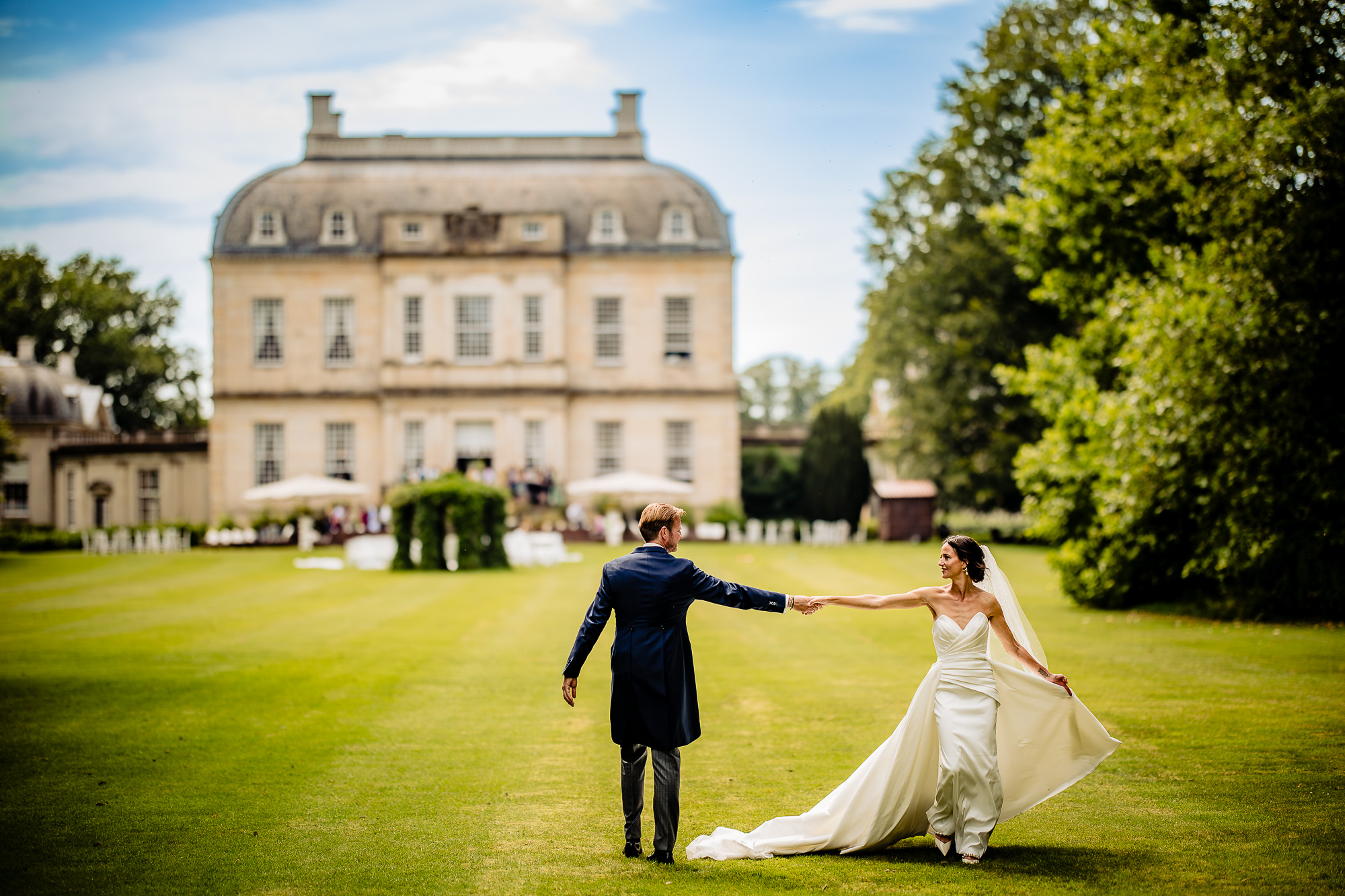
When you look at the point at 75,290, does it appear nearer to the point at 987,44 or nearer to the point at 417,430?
the point at 417,430

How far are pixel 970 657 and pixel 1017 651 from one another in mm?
401

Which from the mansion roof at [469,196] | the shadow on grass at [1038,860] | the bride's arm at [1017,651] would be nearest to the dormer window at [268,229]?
the mansion roof at [469,196]

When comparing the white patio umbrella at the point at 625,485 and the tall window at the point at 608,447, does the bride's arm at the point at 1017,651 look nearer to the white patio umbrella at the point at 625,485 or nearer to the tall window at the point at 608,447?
the white patio umbrella at the point at 625,485

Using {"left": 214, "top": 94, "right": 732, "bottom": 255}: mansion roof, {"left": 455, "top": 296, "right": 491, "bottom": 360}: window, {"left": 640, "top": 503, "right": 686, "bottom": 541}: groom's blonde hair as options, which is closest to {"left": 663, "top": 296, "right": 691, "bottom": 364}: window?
{"left": 214, "top": 94, "right": 732, "bottom": 255}: mansion roof

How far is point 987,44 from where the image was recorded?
35125mm

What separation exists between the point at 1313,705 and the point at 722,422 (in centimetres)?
3321

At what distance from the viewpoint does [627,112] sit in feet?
155

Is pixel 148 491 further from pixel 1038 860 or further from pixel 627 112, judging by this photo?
pixel 1038 860

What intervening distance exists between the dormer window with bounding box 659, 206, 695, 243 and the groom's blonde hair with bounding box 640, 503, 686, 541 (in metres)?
37.7

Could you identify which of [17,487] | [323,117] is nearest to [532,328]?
[323,117]

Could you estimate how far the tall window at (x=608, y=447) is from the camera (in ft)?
142

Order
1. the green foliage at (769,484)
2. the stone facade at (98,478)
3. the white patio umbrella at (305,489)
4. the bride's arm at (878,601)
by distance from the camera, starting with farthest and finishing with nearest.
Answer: the green foliage at (769,484) → the stone facade at (98,478) → the white patio umbrella at (305,489) → the bride's arm at (878,601)

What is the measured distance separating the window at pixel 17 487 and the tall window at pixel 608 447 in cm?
2242

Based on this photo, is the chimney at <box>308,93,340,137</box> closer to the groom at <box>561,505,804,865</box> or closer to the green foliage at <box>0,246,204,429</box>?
the green foliage at <box>0,246,204,429</box>
